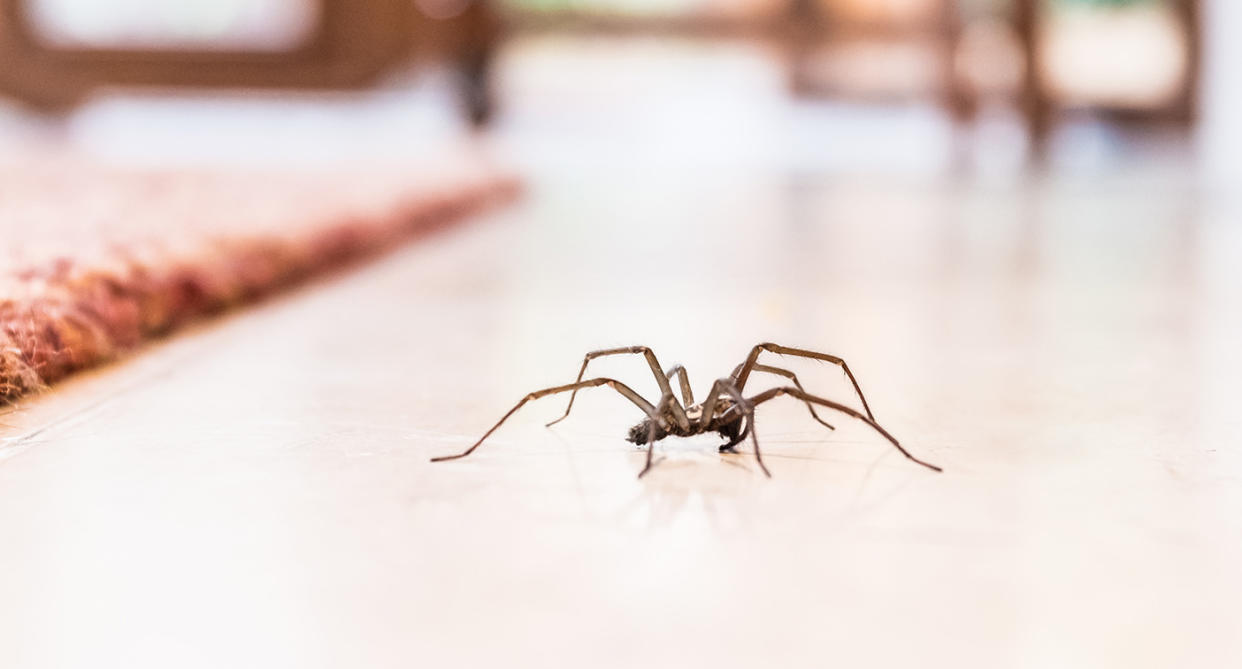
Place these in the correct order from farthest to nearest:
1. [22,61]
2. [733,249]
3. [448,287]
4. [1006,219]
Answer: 1. [22,61]
2. [1006,219]
3. [733,249]
4. [448,287]

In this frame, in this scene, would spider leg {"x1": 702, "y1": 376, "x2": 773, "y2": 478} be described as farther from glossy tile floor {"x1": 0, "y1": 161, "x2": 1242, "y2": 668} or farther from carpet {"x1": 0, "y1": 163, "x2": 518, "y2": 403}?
carpet {"x1": 0, "y1": 163, "x2": 518, "y2": 403}

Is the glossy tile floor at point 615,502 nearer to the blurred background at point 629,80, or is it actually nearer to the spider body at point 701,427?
the spider body at point 701,427

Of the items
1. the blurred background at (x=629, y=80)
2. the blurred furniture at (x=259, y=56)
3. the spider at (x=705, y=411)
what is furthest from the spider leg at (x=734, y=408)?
the blurred furniture at (x=259, y=56)

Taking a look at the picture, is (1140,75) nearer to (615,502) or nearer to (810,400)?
(810,400)

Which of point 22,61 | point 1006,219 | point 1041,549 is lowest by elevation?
point 1006,219

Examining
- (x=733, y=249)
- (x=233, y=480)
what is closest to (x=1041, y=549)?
(x=233, y=480)

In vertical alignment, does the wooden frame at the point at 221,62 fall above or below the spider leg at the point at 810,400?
above

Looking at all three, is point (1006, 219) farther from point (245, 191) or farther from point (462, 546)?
point (462, 546)

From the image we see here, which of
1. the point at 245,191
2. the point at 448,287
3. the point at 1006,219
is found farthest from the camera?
the point at 1006,219
